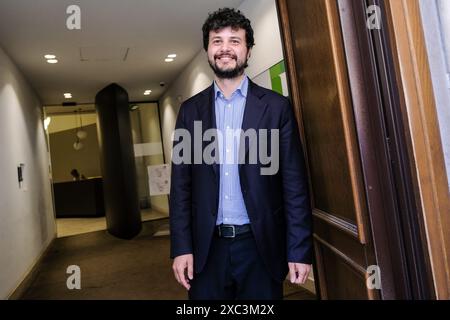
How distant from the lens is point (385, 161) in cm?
107

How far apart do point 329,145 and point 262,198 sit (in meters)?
0.30

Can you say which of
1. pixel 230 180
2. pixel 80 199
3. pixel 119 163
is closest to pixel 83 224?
pixel 80 199

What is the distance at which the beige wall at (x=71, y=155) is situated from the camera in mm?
12086

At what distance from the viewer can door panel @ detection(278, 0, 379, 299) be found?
3.75ft

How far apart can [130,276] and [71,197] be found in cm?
709

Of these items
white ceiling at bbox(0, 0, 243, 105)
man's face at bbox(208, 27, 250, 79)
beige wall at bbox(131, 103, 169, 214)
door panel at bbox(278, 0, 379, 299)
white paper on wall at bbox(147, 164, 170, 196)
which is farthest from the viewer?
beige wall at bbox(131, 103, 169, 214)

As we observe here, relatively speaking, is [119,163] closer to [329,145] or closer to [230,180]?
[230,180]

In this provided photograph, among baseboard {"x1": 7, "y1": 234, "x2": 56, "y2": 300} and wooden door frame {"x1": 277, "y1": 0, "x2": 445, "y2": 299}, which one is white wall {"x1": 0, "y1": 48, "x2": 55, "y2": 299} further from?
wooden door frame {"x1": 277, "y1": 0, "x2": 445, "y2": 299}

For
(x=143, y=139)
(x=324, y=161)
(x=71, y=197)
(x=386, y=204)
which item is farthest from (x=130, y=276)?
(x=71, y=197)

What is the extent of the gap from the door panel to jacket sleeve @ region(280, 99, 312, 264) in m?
0.10

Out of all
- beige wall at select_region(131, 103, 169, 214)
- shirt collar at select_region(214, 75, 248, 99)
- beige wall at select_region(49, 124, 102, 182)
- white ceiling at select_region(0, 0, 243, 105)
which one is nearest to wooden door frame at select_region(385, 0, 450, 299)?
shirt collar at select_region(214, 75, 248, 99)

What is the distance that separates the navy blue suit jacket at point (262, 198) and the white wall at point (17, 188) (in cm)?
258

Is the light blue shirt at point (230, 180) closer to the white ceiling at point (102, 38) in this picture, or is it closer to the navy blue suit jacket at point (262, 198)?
the navy blue suit jacket at point (262, 198)

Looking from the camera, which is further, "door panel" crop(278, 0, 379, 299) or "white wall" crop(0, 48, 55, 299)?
"white wall" crop(0, 48, 55, 299)
